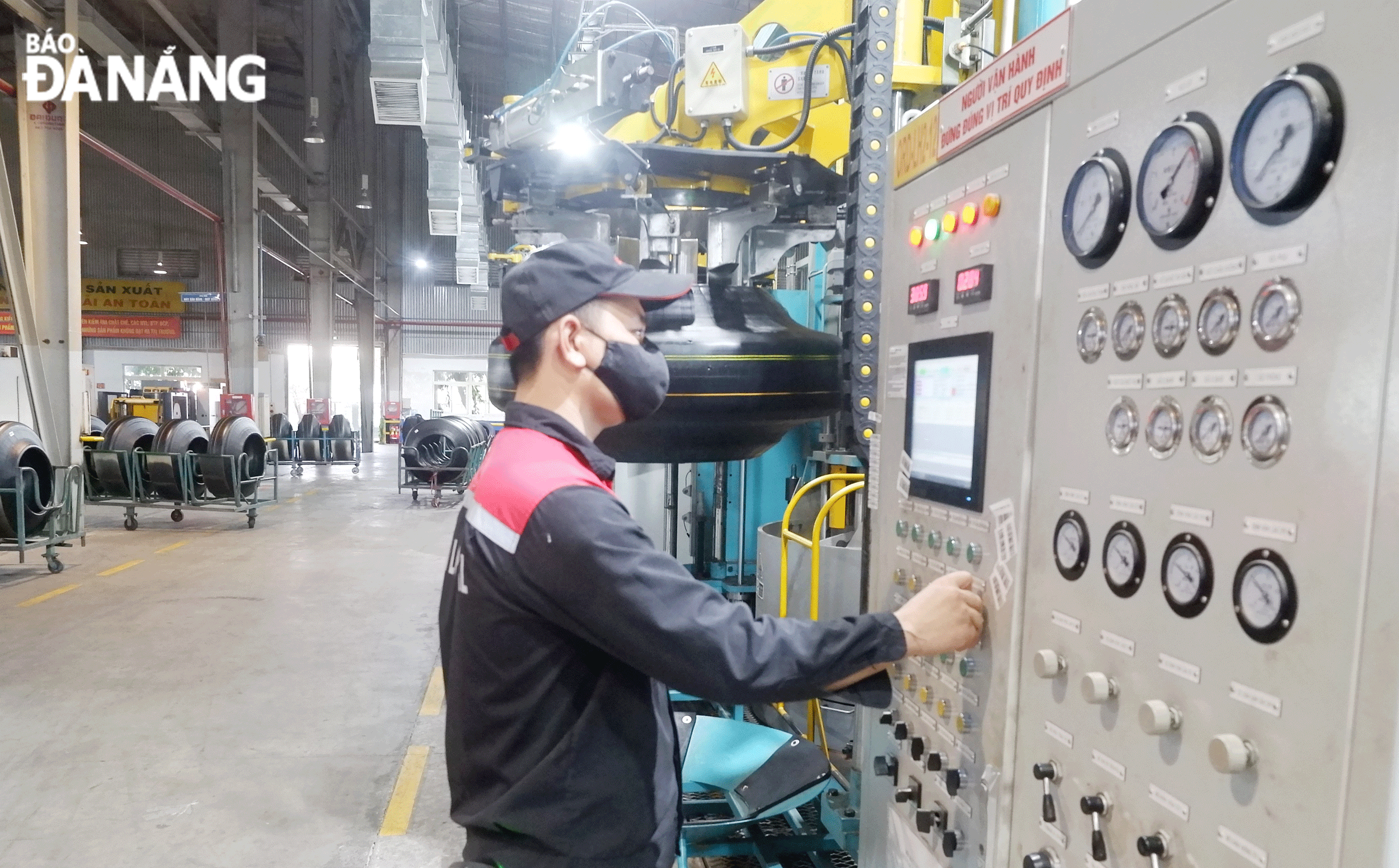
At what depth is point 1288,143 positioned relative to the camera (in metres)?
0.86

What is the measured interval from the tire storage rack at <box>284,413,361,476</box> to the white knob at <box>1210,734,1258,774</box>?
16.7 metres

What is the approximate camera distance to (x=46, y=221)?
7.70 meters

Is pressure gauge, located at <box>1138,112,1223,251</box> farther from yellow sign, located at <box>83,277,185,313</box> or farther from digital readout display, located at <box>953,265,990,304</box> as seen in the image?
yellow sign, located at <box>83,277,185,313</box>

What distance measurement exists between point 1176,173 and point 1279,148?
14cm

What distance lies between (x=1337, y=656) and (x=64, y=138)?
32.6 feet

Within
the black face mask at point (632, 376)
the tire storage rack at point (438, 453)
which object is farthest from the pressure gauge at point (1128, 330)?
the tire storage rack at point (438, 453)

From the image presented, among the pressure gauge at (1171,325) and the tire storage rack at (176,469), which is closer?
the pressure gauge at (1171,325)

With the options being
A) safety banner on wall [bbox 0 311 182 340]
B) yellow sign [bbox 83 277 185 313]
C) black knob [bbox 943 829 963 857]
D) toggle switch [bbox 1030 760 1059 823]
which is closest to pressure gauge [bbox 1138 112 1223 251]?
toggle switch [bbox 1030 760 1059 823]

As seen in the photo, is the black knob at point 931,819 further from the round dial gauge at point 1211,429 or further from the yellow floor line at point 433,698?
the yellow floor line at point 433,698

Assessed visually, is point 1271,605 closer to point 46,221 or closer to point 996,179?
point 996,179

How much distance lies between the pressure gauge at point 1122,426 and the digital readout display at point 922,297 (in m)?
0.52

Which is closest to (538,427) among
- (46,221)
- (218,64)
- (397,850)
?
(397,850)

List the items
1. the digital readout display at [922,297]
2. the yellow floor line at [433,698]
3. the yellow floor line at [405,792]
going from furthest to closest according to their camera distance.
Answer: the yellow floor line at [433,698]
the yellow floor line at [405,792]
the digital readout display at [922,297]

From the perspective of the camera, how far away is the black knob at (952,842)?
1460 millimetres
